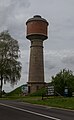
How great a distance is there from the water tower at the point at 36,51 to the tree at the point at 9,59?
3.63 metres

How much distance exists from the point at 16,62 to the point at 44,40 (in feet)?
29.0

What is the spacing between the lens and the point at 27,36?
7600 centimetres

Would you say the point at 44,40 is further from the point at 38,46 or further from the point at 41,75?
the point at 41,75

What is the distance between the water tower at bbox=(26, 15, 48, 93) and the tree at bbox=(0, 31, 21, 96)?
3628 mm

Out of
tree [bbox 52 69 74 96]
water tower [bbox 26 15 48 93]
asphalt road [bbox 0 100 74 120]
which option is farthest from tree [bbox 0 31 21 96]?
asphalt road [bbox 0 100 74 120]

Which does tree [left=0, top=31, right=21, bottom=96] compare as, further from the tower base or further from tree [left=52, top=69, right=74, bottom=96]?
tree [left=52, top=69, right=74, bottom=96]

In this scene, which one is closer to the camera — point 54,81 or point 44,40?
point 54,81

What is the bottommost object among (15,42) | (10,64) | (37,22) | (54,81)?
(54,81)

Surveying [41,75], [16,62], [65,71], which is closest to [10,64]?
[16,62]

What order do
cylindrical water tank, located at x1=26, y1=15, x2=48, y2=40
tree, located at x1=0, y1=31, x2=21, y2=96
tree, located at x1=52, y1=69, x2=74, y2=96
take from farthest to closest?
cylindrical water tank, located at x1=26, y1=15, x2=48, y2=40 → tree, located at x1=0, y1=31, x2=21, y2=96 → tree, located at x1=52, y1=69, x2=74, y2=96

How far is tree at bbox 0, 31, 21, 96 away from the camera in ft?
235

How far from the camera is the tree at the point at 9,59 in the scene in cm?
7150

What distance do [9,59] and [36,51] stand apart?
622cm

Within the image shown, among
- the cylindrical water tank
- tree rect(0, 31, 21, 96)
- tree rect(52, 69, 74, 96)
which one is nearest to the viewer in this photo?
tree rect(52, 69, 74, 96)
